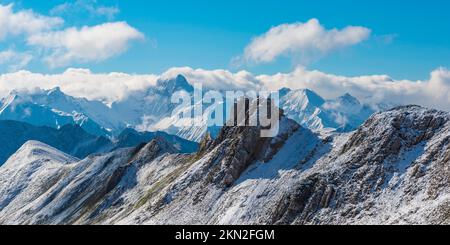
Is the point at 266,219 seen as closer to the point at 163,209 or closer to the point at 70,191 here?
the point at 163,209

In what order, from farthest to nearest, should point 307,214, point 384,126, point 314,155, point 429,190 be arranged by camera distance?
point 314,155 < point 384,126 < point 307,214 < point 429,190

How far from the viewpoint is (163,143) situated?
168500mm

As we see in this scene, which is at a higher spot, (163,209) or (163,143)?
(163,143)

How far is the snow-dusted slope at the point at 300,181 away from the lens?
89.1 meters

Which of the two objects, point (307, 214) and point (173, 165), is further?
point (173, 165)

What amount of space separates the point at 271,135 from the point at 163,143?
5320 cm

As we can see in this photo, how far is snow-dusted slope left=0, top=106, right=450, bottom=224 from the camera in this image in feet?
292

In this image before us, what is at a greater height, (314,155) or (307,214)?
(314,155)

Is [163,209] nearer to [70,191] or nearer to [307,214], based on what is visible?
[307,214]

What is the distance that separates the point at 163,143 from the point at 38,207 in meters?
38.6

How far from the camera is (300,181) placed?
100750 mm
